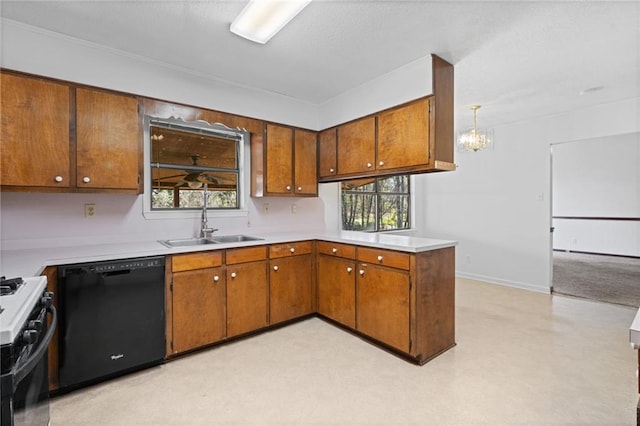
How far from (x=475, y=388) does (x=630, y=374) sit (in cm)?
121

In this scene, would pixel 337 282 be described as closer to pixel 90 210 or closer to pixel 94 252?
pixel 94 252

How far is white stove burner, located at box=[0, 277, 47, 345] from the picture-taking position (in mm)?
995

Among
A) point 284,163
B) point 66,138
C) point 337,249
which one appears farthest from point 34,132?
point 337,249

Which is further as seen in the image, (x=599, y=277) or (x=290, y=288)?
(x=599, y=277)

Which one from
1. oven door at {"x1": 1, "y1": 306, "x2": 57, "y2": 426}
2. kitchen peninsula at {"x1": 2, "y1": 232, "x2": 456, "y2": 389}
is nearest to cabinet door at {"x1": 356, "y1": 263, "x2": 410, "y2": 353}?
kitchen peninsula at {"x1": 2, "y1": 232, "x2": 456, "y2": 389}

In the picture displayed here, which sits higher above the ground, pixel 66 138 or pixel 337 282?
pixel 66 138

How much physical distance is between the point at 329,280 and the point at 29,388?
233 centimetres

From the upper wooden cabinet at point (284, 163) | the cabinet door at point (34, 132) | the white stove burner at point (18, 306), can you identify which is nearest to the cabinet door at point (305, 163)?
the upper wooden cabinet at point (284, 163)

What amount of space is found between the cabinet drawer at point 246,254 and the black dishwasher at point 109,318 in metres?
0.55

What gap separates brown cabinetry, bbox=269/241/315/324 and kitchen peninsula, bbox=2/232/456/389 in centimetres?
1

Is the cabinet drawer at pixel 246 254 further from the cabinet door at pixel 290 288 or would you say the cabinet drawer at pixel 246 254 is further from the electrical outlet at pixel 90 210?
the electrical outlet at pixel 90 210

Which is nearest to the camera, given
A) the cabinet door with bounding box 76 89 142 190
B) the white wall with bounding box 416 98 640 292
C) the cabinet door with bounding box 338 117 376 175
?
the cabinet door with bounding box 76 89 142 190

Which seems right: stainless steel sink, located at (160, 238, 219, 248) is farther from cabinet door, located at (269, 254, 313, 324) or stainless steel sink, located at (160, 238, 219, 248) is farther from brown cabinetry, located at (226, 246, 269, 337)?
cabinet door, located at (269, 254, 313, 324)

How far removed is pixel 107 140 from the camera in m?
2.44
